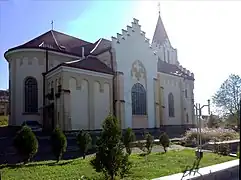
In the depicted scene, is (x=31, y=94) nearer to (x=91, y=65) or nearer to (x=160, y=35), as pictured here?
(x=91, y=65)

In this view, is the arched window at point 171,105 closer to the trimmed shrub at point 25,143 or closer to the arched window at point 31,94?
the arched window at point 31,94

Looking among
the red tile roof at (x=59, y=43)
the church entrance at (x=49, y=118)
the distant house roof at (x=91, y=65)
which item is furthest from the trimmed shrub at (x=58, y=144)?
the red tile roof at (x=59, y=43)

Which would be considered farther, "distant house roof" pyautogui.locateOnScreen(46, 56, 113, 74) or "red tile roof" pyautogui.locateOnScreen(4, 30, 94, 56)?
"red tile roof" pyautogui.locateOnScreen(4, 30, 94, 56)

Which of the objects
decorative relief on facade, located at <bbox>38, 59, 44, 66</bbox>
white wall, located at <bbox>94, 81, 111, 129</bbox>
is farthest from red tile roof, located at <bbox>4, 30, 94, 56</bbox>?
white wall, located at <bbox>94, 81, 111, 129</bbox>

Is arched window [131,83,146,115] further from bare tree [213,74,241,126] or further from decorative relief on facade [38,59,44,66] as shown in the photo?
bare tree [213,74,241,126]

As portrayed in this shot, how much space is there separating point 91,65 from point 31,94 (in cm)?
692

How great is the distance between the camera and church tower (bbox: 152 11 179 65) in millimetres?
46019

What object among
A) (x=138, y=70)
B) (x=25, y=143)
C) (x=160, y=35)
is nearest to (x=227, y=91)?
(x=160, y=35)

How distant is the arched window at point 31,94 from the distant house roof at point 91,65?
500cm

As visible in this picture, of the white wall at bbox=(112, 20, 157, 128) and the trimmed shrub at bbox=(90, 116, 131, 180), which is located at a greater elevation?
the white wall at bbox=(112, 20, 157, 128)

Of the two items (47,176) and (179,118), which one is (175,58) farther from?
(47,176)

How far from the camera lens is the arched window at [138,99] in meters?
32.5

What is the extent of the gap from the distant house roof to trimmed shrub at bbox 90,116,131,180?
18.5 metres

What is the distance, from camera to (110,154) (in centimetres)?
752
